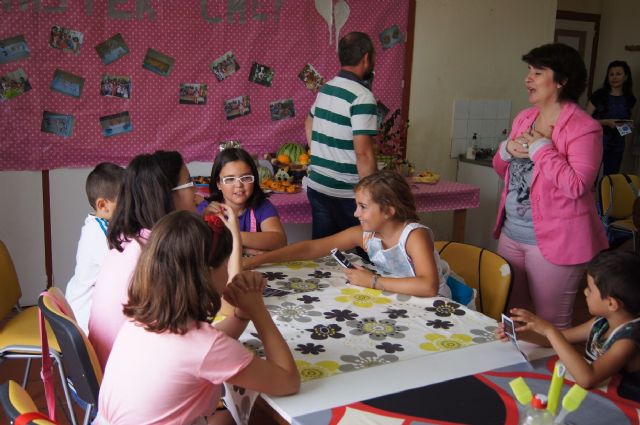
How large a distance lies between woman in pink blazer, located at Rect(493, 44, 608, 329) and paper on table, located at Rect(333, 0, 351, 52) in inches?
80.4

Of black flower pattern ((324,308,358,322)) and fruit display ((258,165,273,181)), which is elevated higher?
fruit display ((258,165,273,181))

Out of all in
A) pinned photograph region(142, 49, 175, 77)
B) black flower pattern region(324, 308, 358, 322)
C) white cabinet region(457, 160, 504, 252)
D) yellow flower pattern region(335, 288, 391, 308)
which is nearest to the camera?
black flower pattern region(324, 308, 358, 322)

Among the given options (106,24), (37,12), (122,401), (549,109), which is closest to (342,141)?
(549,109)

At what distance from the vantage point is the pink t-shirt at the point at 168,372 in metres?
1.30

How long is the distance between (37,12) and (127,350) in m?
2.68

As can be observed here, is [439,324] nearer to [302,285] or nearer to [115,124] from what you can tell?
[302,285]

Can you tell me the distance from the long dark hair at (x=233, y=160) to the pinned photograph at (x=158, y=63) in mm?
1447

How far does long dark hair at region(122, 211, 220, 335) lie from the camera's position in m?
1.30

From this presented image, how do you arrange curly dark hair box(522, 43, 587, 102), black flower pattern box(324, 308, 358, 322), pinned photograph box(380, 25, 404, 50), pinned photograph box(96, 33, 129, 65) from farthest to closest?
pinned photograph box(380, 25, 404, 50) → pinned photograph box(96, 33, 129, 65) → curly dark hair box(522, 43, 587, 102) → black flower pattern box(324, 308, 358, 322)

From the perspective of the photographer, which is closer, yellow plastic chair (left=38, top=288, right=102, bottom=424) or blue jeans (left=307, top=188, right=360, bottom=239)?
yellow plastic chair (left=38, top=288, right=102, bottom=424)

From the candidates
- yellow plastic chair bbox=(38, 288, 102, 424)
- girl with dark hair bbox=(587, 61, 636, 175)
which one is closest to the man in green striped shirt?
yellow plastic chair bbox=(38, 288, 102, 424)

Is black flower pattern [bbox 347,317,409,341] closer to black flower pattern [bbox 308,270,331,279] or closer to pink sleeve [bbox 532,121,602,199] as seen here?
black flower pattern [bbox 308,270,331,279]

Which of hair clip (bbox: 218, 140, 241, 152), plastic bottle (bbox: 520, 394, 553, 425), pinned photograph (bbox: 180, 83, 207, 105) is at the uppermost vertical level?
pinned photograph (bbox: 180, 83, 207, 105)

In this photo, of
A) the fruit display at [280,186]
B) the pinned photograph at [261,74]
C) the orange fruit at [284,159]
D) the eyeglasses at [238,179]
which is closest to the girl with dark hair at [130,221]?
the eyeglasses at [238,179]
